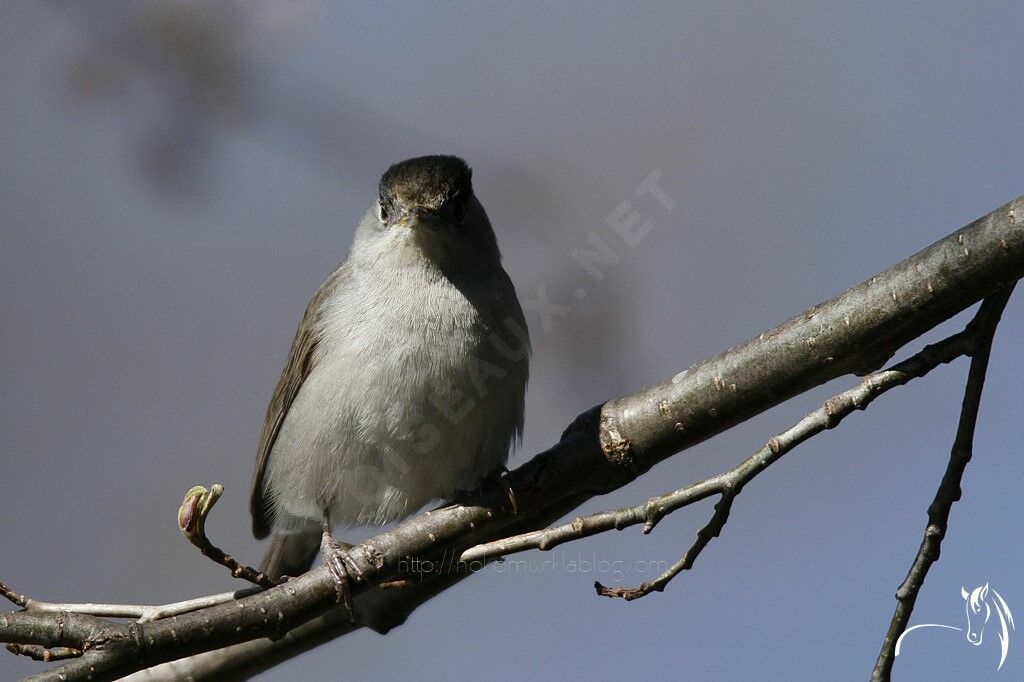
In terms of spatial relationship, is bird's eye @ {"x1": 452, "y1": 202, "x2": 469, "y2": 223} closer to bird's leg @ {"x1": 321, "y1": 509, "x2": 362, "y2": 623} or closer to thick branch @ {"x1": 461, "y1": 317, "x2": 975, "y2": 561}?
bird's leg @ {"x1": 321, "y1": 509, "x2": 362, "y2": 623}

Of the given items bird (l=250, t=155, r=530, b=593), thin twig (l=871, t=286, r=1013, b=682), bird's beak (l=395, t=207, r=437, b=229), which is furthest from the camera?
bird's beak (l=395, t=207, r=437, b=229)

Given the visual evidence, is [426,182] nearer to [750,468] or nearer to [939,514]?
[750,468]

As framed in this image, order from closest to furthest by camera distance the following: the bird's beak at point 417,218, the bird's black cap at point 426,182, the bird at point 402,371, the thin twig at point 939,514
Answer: the thin twig at point 939,514 < the bird at point 402,371 < the bird's beak at point 417,218 < the bird's black cap at point 426,182

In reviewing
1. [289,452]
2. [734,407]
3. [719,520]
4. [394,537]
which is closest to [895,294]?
[734,407]

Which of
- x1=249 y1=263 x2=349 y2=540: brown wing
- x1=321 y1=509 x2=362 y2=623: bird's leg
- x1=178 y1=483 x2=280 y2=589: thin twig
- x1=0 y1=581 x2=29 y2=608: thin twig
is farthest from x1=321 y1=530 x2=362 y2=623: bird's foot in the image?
x1=249 y1=263 x2=349 y2=540: brown wing

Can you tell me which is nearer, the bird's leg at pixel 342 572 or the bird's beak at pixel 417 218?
the bird's leg at pixel 342 572

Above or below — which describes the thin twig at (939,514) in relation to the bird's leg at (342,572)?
below

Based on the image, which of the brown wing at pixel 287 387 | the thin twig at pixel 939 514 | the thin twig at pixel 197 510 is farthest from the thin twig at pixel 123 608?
the thin twig at pixel 939 514

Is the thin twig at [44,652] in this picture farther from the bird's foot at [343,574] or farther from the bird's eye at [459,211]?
the bird's eye at [459,211]
